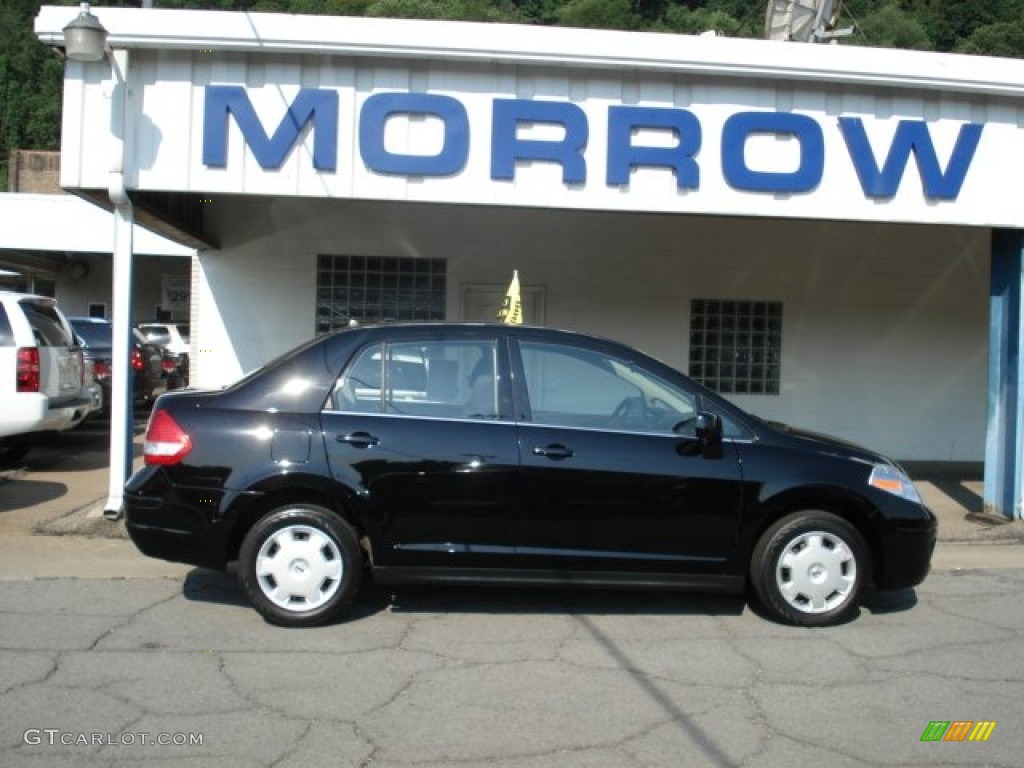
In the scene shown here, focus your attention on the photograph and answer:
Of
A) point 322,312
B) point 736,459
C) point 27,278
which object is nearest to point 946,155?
point 736,459

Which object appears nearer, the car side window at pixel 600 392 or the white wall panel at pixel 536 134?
the car side window at pixel 600 392

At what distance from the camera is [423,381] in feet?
18.8

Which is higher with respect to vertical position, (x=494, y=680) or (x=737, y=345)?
(x=737, y=345)

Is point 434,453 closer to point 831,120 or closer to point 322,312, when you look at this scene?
point 831,120

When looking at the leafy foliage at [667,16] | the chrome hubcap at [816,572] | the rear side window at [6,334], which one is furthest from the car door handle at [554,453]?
the leafy foliage at [667,16]

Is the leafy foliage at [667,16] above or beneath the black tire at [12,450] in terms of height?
above

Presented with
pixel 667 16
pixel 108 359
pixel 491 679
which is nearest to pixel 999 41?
pixel 667 16

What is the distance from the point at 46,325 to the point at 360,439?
21.5 feet

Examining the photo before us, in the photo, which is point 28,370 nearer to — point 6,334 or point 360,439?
point 6,334

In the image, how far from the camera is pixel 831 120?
8.49m

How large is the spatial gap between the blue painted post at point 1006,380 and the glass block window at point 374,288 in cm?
591

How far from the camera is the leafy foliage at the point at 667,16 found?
34438 mm

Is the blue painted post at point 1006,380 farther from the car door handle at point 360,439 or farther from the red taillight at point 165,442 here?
the red taillight at point 165,442

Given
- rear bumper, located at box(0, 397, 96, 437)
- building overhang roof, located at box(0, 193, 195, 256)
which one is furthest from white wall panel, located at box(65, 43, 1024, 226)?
building overhang roof, located at box(0, 193, 195, 256)
